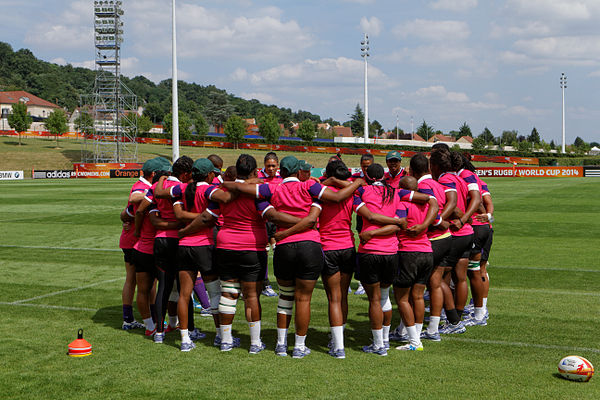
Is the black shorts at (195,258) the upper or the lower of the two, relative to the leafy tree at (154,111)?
lower

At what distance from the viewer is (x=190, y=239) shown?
6293 millimetres

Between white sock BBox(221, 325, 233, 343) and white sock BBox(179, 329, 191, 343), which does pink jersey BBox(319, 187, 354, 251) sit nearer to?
white sock BBox(221, 325, 233, 343)

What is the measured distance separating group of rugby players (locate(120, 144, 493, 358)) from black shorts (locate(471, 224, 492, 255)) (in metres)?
0.56

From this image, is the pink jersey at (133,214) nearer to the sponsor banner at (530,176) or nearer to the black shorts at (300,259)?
the black shorts at (300,259)

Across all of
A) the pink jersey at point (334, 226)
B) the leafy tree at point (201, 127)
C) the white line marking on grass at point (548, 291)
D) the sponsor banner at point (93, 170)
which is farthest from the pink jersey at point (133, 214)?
the leafy tree at point (201, 127)

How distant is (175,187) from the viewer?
20.6 ft

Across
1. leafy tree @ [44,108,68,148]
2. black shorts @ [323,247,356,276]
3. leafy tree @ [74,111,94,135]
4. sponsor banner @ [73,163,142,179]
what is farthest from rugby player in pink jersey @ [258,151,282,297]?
leafy tree @ [44,108,68,148]

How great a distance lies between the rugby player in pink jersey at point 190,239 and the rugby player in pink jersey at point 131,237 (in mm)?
474

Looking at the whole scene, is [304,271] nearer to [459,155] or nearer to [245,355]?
[245,355]

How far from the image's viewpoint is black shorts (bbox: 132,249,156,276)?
6.73 meters

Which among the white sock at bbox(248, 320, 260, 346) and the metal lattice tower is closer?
the white sock at bbox(248, 320, 260, 346)

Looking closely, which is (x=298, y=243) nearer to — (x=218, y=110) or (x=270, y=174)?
(x=270, y=174)

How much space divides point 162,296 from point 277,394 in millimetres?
2240

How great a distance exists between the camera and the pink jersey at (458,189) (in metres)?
6.76
